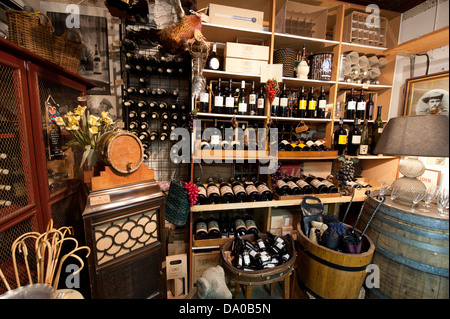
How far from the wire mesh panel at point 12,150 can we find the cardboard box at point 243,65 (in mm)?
1384

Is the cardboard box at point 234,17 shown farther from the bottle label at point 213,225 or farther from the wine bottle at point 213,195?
the bottle label at point 213,225

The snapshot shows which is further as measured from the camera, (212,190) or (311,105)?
(311,105)

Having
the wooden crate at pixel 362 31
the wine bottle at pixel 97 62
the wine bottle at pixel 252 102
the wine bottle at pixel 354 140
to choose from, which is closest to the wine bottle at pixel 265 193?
the wine bottle at pixel 252 102

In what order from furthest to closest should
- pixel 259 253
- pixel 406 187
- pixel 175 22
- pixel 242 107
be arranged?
pixel 242 107 < pixel 259 253 < pixel 175 22 < pixel 406 187

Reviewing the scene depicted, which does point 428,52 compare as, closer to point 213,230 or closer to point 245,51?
point 245,51

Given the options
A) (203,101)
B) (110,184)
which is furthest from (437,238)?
(203,101)

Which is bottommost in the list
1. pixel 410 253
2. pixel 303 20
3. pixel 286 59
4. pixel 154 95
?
pixel 410 253

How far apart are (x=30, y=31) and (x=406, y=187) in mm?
2195

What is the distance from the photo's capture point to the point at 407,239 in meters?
0.58

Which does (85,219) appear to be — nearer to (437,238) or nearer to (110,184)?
(110,184)

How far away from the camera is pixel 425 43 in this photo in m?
0.50

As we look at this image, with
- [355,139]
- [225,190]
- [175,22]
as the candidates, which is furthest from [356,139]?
[175,22]

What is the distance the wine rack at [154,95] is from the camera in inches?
70.1

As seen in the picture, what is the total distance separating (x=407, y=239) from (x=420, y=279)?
0.47 ft
